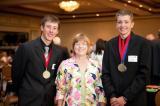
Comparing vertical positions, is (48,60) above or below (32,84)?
above

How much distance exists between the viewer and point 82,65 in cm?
267

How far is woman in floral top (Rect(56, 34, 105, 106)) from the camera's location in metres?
2.61

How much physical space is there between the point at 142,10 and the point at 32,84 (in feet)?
33.1

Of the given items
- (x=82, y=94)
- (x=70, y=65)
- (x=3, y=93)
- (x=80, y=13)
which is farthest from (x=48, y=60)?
(x=80, y=13)

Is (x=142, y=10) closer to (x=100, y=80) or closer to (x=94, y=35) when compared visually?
(x=94, y=35)

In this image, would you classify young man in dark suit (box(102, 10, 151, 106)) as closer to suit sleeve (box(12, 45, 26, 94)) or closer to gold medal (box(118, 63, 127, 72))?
gold medal (box(118, 63, 127, 72))

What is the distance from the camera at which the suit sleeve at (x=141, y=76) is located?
249 centimetres

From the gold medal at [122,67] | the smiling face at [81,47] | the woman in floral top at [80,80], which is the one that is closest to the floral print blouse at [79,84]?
the woman in floral top at [80,80]

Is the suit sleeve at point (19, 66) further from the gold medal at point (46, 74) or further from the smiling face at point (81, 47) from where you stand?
the smiling face at point (81, 47)

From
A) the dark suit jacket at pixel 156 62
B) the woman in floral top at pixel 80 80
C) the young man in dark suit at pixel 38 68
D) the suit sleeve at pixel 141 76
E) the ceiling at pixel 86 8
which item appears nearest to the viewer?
the suit sleeve at pixel 141 76

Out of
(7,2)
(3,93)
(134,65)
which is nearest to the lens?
(134,65)

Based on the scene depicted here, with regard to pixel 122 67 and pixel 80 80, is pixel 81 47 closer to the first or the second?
pixel 80 80

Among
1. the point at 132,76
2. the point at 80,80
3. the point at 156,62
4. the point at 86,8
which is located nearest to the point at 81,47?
the point at 80,80

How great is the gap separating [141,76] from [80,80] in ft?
1.78
